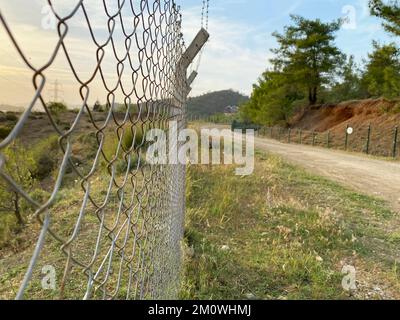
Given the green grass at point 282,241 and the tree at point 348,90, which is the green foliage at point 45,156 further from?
the tree at point 348,90

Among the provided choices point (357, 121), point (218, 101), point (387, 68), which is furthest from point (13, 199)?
point (218, 101)

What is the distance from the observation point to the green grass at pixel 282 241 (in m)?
3.17

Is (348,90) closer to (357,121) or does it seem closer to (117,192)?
(357,121)

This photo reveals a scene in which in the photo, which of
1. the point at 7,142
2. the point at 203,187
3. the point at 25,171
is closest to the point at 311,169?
the point at 203,187

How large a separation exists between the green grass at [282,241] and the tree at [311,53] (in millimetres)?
20237

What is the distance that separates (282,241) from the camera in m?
4.09

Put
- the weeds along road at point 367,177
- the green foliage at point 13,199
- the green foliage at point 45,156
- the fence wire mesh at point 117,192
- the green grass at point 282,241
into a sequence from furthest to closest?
the green foliage at point 45,156, the weeds along road at point 367,177, the green foliage at point 13,199, the green grass at point 282,241, the fence wire mesh at point 117,192

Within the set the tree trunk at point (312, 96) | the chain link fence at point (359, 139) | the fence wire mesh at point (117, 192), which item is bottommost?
the chain link fence at point (359, 139)

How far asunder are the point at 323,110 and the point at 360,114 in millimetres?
5173

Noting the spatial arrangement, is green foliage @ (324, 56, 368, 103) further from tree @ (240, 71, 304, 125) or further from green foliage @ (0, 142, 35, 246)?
green foliage @ (0, 142, 35, 246)

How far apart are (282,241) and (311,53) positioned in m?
23.0

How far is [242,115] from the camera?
43250 millimetres

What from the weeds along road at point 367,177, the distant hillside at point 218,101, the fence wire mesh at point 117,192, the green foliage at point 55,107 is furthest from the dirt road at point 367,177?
the distant hillside at point 218,101

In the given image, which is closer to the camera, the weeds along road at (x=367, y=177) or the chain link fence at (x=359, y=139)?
the weeds along road at (x=367, y=177)
